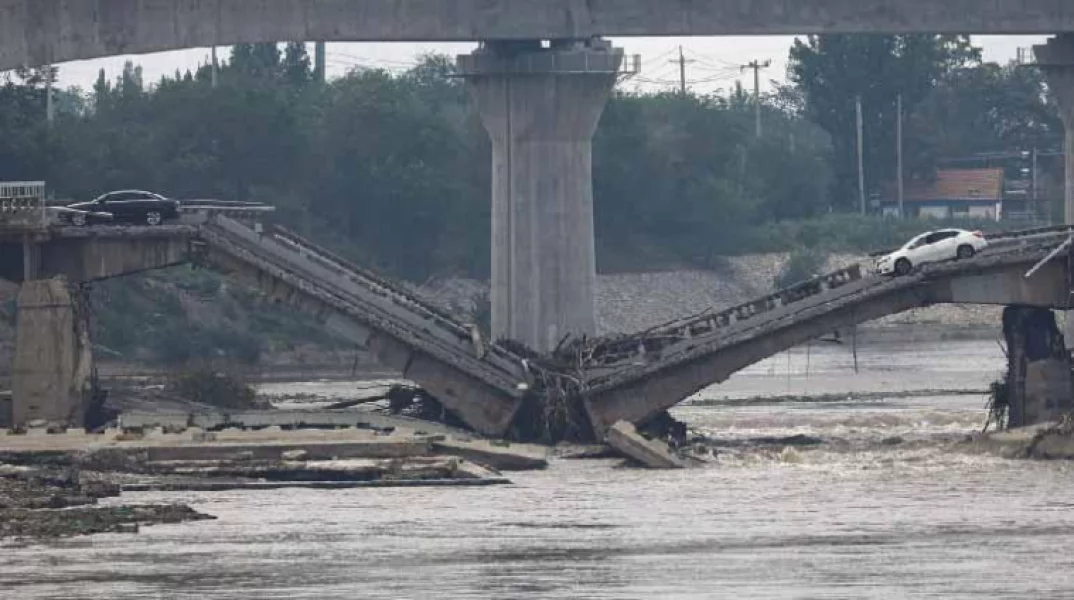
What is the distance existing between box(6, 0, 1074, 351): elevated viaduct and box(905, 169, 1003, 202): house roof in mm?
80247

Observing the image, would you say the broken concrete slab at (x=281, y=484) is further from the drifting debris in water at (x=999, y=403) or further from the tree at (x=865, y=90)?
the tree at (x=865, y=90)

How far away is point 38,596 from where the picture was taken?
58.1m

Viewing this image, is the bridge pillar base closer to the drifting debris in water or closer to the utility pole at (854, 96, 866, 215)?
the drifting debris in water

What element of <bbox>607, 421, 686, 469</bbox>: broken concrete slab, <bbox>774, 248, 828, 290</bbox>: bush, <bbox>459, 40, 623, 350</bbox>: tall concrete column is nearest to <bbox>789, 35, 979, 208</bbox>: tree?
<bbox>774, 248, 828, 290</bbox>: bush

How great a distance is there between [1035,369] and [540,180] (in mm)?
26273

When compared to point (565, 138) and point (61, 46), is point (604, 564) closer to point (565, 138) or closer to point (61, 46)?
point (61, 46)

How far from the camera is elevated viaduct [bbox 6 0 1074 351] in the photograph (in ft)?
356

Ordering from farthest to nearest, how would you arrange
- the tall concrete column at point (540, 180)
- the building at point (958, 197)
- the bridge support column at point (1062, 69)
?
1. the building at point (958, 197)
2. the bridge support column at point (1062, 69)
3. the tall concrete column at point (540, 180)

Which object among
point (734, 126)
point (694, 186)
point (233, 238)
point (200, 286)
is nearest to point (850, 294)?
point (233, 238)

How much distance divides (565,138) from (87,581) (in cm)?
5241

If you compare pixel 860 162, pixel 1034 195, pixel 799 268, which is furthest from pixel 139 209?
pixel 1034 195

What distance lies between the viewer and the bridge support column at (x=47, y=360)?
291 ft

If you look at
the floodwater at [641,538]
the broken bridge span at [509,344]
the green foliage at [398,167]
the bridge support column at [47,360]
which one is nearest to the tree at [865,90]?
the green foliage at [398,167]

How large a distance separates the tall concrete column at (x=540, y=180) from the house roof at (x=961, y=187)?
8381 cm
